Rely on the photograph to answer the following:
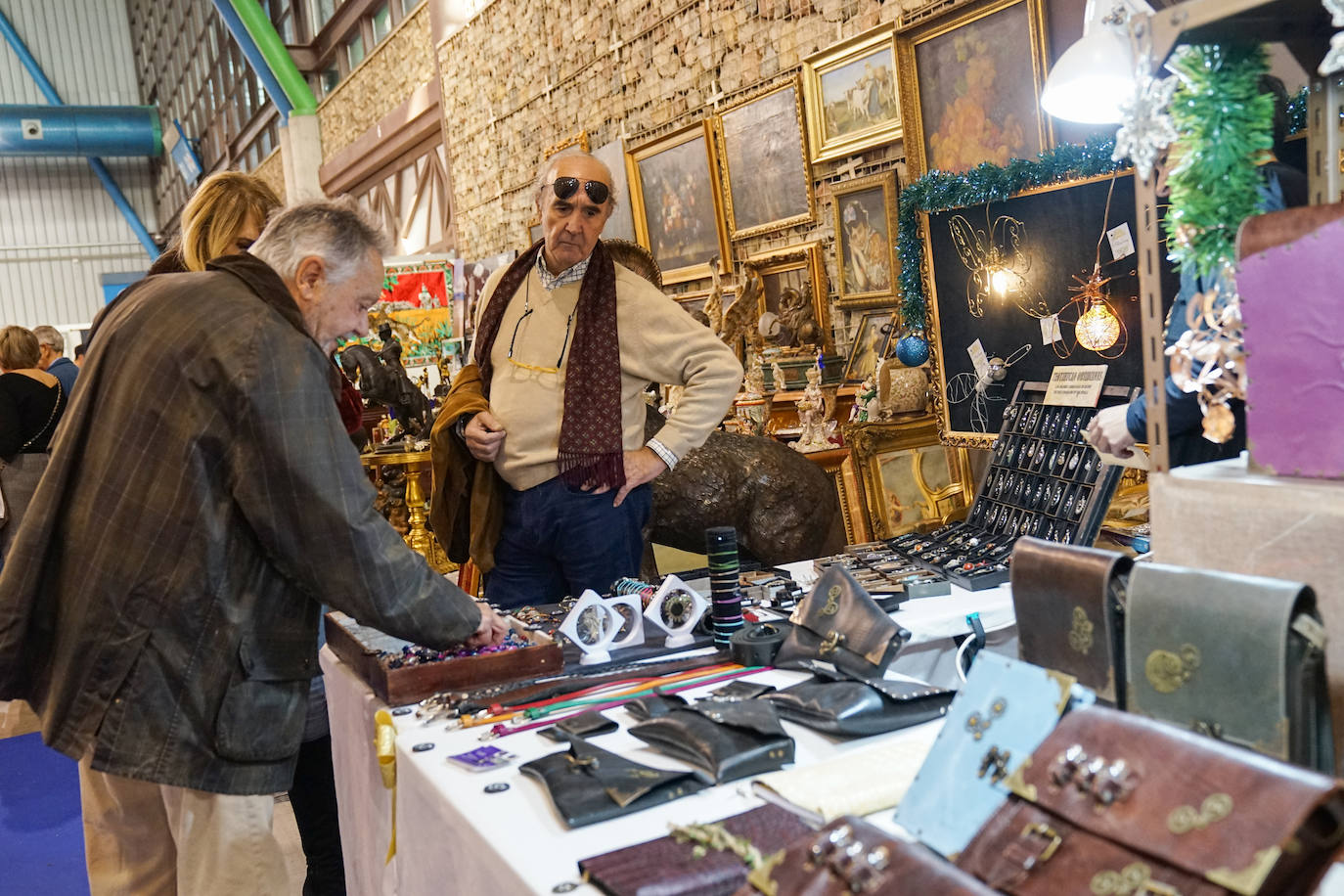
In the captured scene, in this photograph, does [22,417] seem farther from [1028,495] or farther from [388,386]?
[1028,495]

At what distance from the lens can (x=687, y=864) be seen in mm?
1283

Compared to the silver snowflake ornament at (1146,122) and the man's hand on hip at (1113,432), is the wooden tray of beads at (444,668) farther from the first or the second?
the silver snowflake ornament at (1146,122)

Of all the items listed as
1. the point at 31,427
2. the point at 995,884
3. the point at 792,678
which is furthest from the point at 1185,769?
the point at 31,427

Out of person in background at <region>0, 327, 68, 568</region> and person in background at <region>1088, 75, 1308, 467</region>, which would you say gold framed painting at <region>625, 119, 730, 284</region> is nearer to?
person in background at <region>0, 327, 68, 568</region>

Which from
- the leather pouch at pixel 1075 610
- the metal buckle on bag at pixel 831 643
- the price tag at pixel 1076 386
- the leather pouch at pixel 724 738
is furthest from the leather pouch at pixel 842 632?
the price tag at pixel 1076 386

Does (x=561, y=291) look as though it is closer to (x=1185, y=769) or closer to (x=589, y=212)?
(x=589, y=212)

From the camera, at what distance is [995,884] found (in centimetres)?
105

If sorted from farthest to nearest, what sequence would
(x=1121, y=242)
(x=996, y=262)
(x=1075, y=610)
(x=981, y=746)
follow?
(x=996, y=262) → (x=1121, y=242) → (x=1075, y=610) → (x=981, y=746)

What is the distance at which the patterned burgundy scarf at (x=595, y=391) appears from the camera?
3.03 metres

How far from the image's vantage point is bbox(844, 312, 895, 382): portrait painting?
5.25 meters

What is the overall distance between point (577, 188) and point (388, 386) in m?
4.00

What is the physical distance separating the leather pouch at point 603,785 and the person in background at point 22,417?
17.5 feet

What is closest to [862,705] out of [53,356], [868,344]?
[868,344]

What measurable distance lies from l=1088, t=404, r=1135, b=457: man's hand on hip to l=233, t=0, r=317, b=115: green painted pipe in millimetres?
14722
